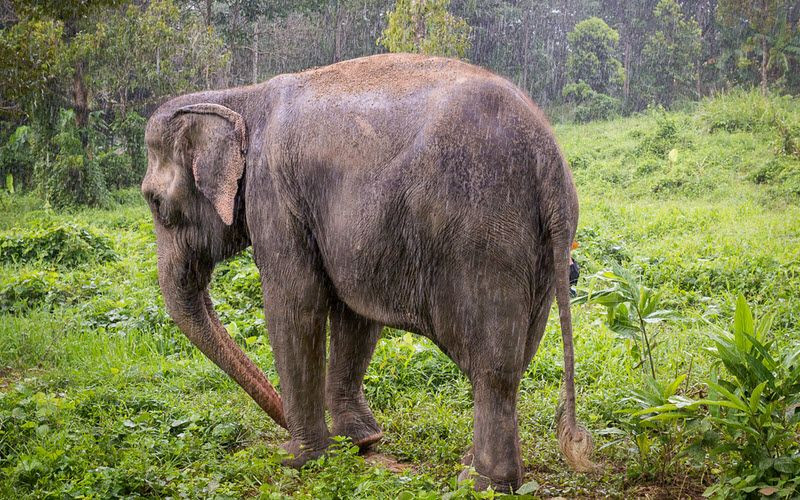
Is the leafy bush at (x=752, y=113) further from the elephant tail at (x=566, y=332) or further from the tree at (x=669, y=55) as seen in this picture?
the elephant tail at (x=566, y=332)

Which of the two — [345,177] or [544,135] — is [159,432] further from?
[544,135]

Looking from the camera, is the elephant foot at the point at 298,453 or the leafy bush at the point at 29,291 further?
the leafy bush at the point at 29,291

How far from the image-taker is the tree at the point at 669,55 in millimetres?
15250

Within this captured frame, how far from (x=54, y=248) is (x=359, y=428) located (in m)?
4.41

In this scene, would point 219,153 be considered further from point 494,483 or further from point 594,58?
point 594,58

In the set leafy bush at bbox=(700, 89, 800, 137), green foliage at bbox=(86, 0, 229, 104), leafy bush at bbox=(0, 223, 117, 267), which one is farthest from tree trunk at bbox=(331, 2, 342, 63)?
leafy bush at bbox=(0, 223, 117, 267)

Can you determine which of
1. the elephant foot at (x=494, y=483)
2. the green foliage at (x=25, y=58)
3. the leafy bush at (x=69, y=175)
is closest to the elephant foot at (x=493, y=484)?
the elephant foot at (x=494, y=483)

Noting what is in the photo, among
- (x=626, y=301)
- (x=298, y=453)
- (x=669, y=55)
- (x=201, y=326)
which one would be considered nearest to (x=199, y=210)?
(x=201, y=326)

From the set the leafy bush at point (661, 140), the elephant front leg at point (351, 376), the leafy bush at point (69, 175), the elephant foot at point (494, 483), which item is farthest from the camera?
the leafy bush at point (661, 140)

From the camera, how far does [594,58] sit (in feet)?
53.6

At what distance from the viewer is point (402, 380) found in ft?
14.9

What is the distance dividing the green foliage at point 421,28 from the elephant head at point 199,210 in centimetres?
593

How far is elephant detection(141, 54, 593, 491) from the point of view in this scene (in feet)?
9.36

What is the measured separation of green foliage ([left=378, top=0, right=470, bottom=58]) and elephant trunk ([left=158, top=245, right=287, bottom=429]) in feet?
19.7
